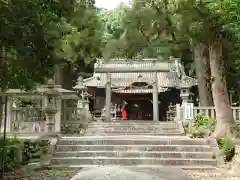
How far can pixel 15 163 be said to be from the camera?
9.70 meters

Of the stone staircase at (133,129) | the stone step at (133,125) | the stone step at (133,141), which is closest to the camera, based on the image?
the stone step at (133,141)

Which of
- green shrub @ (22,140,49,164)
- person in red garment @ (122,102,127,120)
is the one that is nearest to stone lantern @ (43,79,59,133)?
green shrub @ (22,140,49,164)

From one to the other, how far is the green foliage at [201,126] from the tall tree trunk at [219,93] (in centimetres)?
67

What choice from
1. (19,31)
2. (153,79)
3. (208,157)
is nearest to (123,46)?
(153,79)

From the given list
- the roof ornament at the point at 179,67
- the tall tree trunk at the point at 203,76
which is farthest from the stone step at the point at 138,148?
the roof ornament at the point at 179,67

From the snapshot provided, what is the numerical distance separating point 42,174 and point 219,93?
24.2ft

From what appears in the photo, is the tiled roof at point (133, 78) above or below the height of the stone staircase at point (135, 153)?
above

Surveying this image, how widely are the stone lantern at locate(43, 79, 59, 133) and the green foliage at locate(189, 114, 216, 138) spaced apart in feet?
17.9

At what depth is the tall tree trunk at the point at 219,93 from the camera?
12859mm

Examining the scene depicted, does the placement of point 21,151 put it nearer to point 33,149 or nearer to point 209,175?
point 33,149

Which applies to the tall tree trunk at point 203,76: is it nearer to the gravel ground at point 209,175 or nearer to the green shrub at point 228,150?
the green shrub at point 228,150

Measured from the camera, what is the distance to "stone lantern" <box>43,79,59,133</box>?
473 inches

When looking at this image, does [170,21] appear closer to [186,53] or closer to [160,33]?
[160,33]

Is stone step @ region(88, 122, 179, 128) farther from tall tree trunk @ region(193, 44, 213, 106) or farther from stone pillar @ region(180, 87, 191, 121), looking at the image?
tall tree trunk @ region(193, 44, 213, 106)
